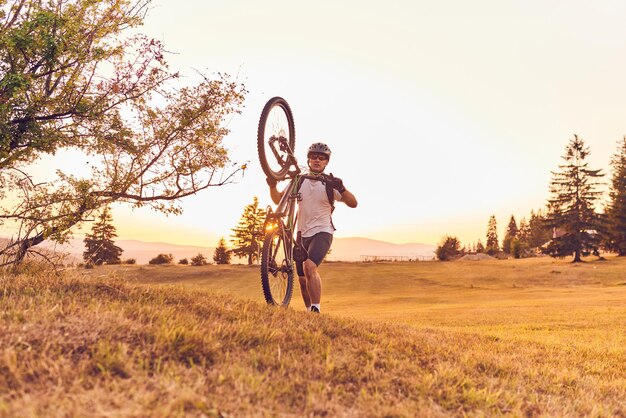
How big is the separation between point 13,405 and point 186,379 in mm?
1151

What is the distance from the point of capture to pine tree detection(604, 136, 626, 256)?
6456 cm

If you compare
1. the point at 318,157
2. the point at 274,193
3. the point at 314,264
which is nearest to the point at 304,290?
the point at 314,264

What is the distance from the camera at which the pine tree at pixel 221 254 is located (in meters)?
69.2

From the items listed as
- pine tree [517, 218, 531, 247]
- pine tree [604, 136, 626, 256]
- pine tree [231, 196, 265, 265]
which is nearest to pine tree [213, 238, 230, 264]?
pine tree [231, 196, 265, 265]

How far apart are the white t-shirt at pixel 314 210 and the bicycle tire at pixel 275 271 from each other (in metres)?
0.53

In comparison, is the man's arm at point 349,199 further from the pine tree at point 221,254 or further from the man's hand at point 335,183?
the pine tree at point 221,254

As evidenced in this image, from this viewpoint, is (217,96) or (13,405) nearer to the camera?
(13,405)

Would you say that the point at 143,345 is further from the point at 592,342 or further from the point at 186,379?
the point at 592,342

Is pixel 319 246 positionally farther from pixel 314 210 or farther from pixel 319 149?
pixel 319 149

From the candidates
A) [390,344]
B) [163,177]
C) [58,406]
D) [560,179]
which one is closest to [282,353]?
[390,344]

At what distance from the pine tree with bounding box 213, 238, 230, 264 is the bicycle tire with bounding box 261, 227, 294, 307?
6238cm

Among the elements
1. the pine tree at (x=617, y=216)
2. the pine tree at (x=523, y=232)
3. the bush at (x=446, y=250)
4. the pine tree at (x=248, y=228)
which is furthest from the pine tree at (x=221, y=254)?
the pine tree at (x=523, y=232)

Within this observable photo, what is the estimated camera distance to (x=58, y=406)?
9.60 feet

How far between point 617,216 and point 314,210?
238 feet
